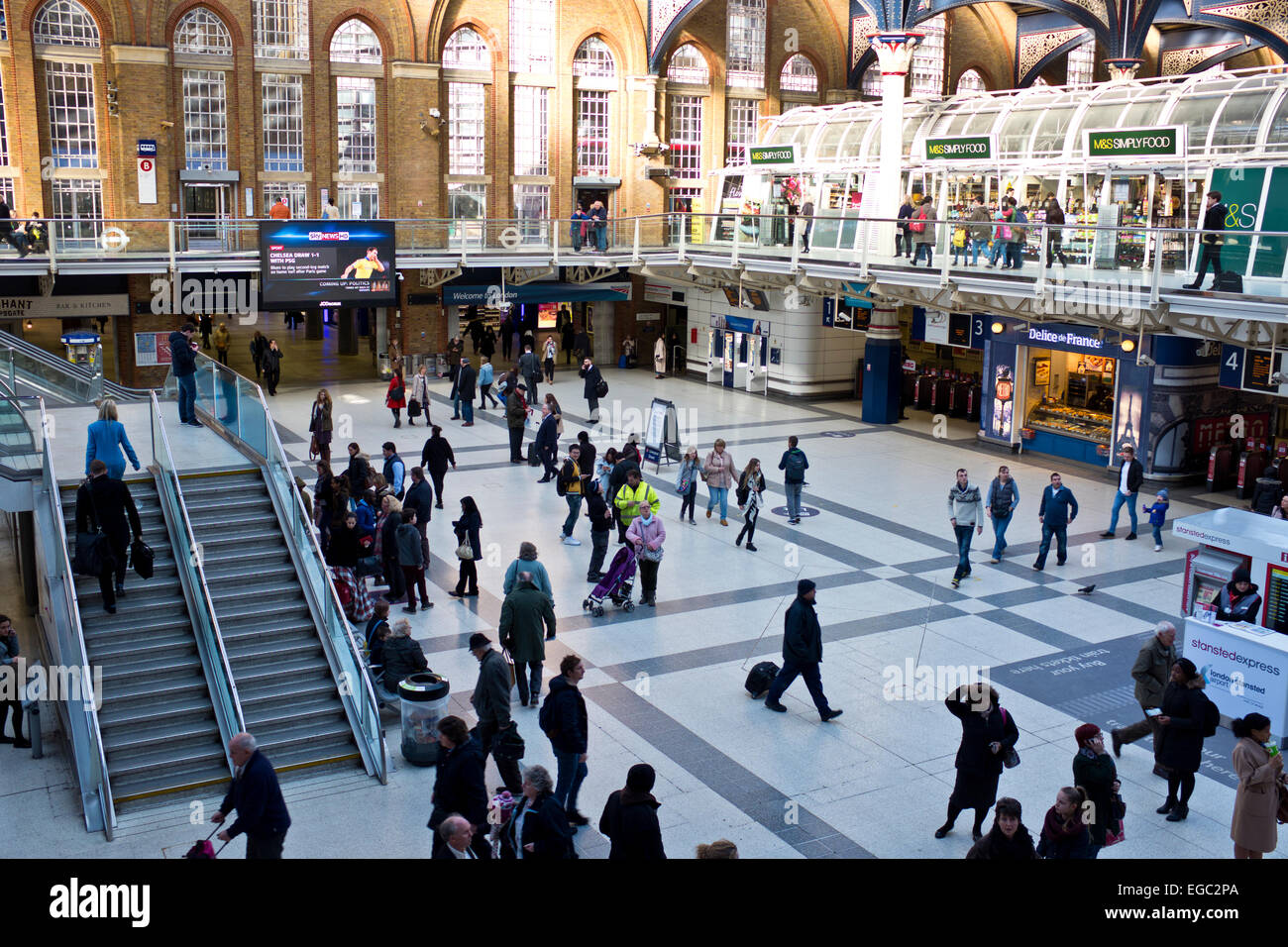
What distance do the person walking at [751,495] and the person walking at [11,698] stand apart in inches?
391

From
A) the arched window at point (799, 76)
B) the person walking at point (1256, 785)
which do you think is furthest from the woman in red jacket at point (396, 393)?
the person walking at point (1256, 785)

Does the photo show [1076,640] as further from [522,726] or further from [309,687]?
[309,687]

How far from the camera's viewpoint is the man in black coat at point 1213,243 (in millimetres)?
19594

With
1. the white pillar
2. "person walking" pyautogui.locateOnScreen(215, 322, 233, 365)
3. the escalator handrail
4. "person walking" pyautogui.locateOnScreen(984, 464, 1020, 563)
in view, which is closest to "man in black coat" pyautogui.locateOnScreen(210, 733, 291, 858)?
the escalator handrail

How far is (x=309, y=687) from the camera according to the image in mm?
11945

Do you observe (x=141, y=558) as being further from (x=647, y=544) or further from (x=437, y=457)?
(x=437, y=457)

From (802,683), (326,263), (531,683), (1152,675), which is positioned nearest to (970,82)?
(326,263)

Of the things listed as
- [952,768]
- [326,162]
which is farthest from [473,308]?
[952,768]

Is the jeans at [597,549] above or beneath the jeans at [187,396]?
beneath

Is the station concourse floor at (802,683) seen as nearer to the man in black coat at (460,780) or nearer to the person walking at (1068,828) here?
the man in black coat at (460,780)

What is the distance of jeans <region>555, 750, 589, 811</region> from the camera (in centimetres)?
1008

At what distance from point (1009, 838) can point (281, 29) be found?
31.9 meters

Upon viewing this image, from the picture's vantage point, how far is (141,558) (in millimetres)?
12523

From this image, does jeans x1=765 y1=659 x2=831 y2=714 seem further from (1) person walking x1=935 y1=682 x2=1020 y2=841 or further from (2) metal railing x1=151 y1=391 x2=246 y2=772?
(2) metal railing x1=151 y1=391 x2=246 y2=772
